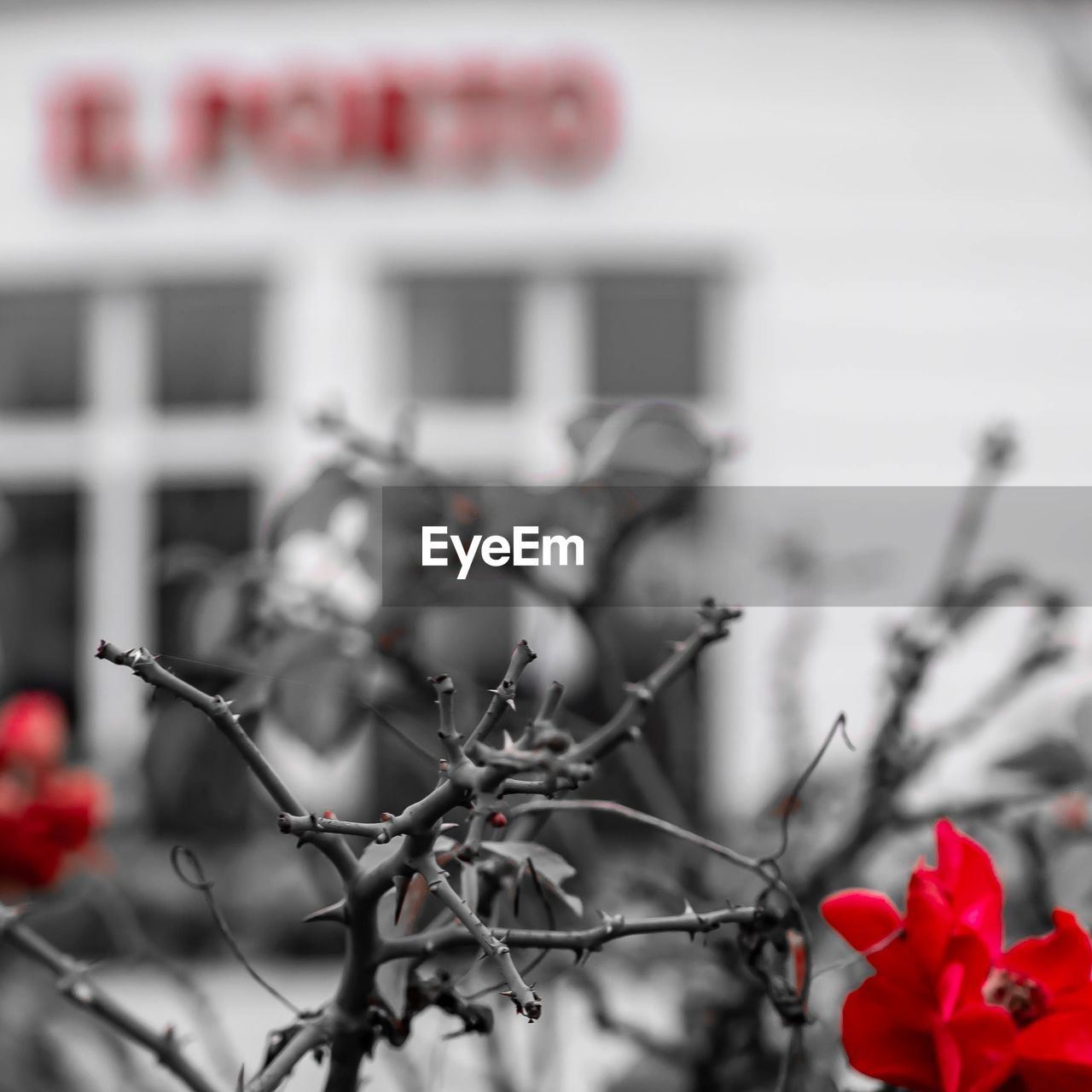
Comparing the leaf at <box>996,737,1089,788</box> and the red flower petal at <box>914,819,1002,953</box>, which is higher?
the red flower petal at <box>914,819,1002,953</box>

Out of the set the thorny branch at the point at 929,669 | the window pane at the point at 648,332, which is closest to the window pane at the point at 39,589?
the window pane at the point at 648,332

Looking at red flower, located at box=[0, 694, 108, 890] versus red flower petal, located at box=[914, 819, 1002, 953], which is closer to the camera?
red flower petal, located at box=[914, 819, 1002, 953]

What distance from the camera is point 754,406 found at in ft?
13.2

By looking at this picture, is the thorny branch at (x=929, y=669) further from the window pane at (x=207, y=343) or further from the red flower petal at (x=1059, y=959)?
the window pane at (x=207, y=343)

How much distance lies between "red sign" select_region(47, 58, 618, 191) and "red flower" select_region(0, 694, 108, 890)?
11.2ft

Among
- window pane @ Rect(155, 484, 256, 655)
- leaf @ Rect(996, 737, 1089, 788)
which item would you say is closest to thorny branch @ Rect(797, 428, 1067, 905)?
leaf @ Rect(996, 737, 1089, 788)

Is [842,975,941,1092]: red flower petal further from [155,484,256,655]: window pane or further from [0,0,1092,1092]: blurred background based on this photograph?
[155,484,256,655]: window pane

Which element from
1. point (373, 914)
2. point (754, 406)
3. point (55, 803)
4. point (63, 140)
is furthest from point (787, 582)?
point (63, 140)

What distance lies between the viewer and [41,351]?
14.4 ft

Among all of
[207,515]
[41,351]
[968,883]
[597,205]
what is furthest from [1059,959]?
Answer: [41,351]

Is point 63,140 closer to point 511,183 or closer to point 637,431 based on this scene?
point 511,183

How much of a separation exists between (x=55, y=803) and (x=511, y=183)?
11.5ft

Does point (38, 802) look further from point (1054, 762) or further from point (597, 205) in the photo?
point (597, 205)

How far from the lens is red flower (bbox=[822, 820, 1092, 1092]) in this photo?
28cm
